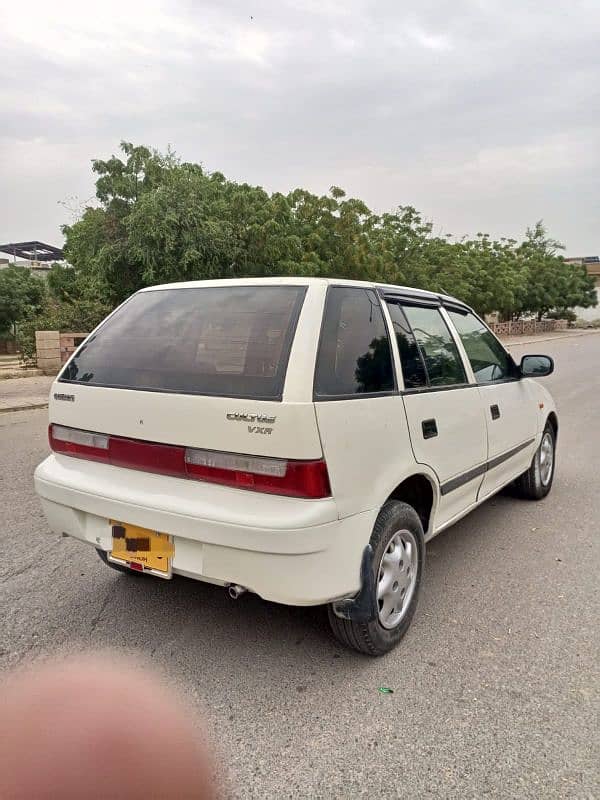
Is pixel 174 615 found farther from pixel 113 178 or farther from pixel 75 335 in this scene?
pixel 113 178

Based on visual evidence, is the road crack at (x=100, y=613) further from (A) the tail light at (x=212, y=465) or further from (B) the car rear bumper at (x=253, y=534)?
(A) the tail light at (x=212, y=465)

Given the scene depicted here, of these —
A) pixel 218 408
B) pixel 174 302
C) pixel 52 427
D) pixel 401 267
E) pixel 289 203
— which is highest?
pixel 289 203

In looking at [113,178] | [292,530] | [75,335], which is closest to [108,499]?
[292,530]

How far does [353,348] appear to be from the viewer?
2.68m

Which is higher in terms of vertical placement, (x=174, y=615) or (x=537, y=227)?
(x=537, y=227)

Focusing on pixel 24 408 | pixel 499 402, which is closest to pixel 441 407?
pixel 499 402

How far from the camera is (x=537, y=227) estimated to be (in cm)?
5541

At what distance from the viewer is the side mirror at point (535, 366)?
4453 millimetres

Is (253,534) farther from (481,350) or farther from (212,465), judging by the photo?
(481,350)

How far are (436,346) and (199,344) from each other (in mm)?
1399

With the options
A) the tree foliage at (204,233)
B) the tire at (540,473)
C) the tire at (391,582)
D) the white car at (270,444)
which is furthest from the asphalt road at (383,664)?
the tree foliage at (204,233)

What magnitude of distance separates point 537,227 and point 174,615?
5938cm

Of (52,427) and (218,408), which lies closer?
(218,408)

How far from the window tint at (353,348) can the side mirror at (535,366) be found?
1987mm
